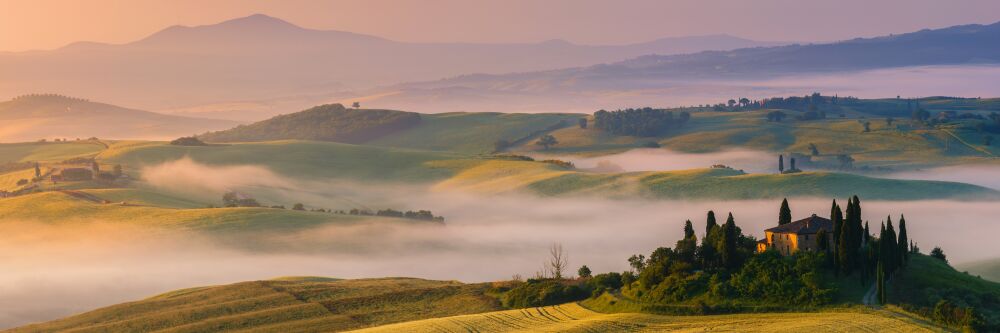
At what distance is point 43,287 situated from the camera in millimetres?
160250

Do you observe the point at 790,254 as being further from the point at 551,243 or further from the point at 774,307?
the point at 551,243

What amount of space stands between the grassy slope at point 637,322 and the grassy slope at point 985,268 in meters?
55.8

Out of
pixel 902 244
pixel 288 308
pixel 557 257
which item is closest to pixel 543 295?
pixel 288 308

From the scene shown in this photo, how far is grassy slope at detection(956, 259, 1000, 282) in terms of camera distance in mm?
134750

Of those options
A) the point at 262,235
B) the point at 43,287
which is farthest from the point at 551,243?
the point at 43,287

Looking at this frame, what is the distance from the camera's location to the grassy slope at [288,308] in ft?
351

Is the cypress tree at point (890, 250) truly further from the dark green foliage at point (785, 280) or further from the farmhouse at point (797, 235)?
the farmhouse at point (797, 235)

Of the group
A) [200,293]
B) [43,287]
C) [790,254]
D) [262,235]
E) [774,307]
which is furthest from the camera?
[262,235]

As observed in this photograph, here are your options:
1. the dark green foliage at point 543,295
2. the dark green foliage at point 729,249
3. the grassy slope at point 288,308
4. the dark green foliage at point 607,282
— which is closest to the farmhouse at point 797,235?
the dark green foliage at point 729,249

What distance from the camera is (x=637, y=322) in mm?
89938

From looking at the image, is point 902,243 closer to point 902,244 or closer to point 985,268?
point 902,244

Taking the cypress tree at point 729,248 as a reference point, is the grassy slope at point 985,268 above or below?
below

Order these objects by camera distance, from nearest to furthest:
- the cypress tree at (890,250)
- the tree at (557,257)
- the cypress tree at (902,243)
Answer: the cypress tree at (890,250) → the cypress tree at (902,243) → the tree at (557,257)

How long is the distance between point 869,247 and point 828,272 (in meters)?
3.86
